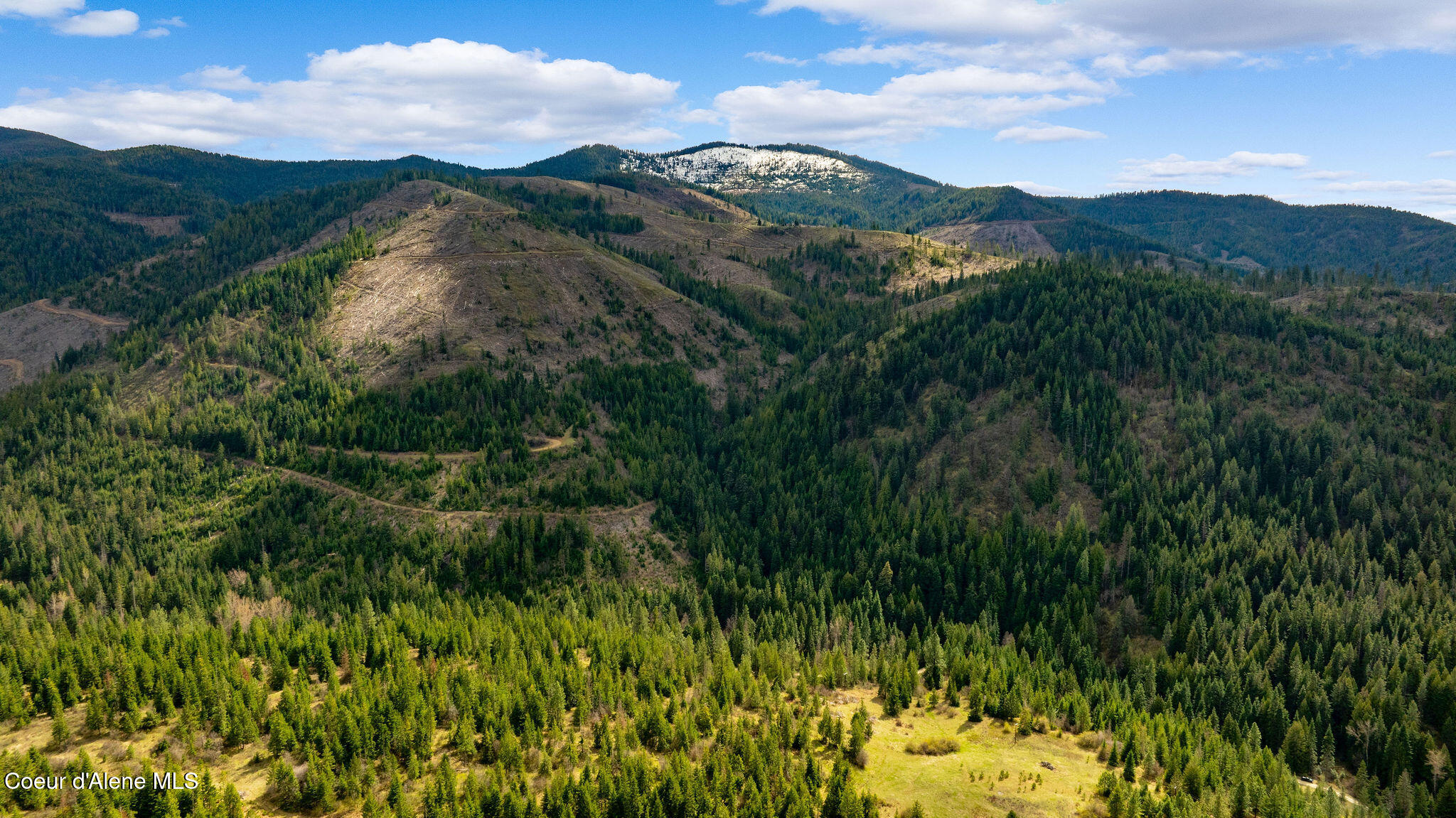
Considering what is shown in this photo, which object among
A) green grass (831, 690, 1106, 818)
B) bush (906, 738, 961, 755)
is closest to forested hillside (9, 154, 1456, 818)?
green grass (831, 690, 1106, 818)

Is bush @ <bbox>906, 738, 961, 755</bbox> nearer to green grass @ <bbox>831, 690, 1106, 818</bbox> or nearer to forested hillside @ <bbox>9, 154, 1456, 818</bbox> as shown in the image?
green grass @ <bbox>831, 690, 1106, 818</bbox>

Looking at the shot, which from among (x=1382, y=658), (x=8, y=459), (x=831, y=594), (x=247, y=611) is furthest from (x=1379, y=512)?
(x=8, y=459)

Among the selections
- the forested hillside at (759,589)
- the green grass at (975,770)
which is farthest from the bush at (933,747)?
the forested hillside at (759,589)

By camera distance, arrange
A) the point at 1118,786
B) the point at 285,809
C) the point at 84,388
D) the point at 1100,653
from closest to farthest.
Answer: the point at 285,809
the point at 1118,786
the point at 1100,653
the point at 84,388

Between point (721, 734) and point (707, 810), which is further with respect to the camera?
point (721, 734)

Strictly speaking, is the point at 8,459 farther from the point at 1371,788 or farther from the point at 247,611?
the point at 1371,788

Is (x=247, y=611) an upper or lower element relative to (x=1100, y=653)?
upper

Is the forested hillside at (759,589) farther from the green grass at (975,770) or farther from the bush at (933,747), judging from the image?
the bush at (933,747)
